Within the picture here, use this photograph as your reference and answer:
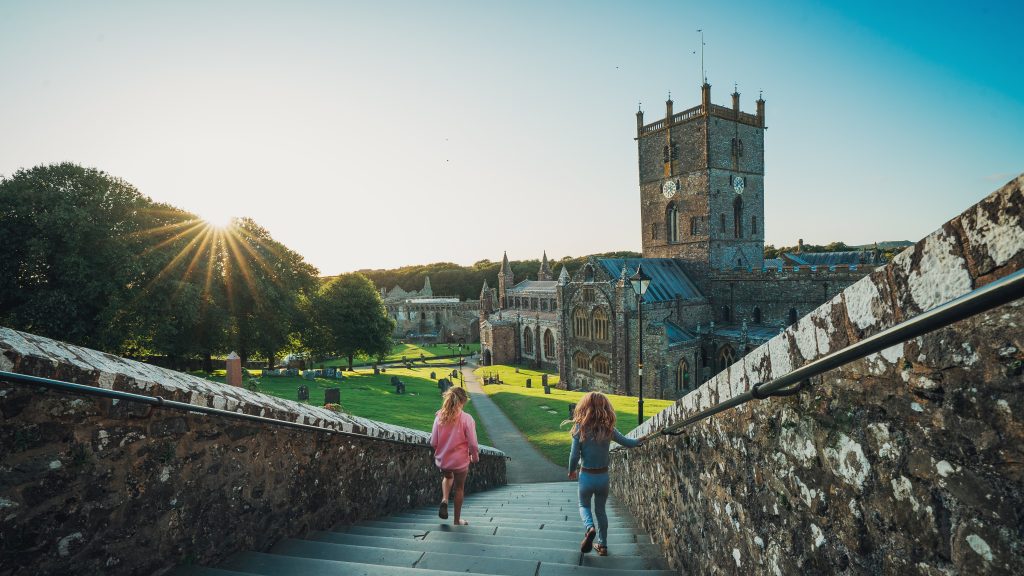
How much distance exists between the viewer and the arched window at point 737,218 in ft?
129

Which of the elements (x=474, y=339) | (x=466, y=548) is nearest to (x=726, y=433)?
(x=466, y=548)

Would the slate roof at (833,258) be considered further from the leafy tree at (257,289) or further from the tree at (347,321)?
the leafy tree at (257,289)

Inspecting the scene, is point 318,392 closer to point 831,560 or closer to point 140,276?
point 140,276

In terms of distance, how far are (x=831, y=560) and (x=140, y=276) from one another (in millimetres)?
29261

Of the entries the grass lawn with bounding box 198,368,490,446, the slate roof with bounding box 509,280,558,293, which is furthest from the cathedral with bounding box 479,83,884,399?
the slate roof with bounding box 509,280,558,293

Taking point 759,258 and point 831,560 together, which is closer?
point 831,560

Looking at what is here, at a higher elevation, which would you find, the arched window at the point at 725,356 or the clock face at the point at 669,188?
the clock face at the point at 669,188

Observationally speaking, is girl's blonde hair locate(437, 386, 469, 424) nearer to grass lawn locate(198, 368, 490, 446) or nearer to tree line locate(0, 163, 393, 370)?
grass lawn locate(198, 368, 490, 446)

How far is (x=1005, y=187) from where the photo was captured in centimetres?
162

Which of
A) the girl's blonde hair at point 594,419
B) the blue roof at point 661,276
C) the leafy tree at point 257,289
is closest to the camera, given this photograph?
the girl's blonde hair at point 594,419

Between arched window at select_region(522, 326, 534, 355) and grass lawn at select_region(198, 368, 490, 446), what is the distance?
18.7 m

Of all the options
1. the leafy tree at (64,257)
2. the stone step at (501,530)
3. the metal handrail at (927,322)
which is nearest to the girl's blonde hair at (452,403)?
the stone step at (501,530)

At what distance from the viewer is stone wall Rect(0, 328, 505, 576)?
2.91 meters

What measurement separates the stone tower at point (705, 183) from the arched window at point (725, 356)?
7246 mm
